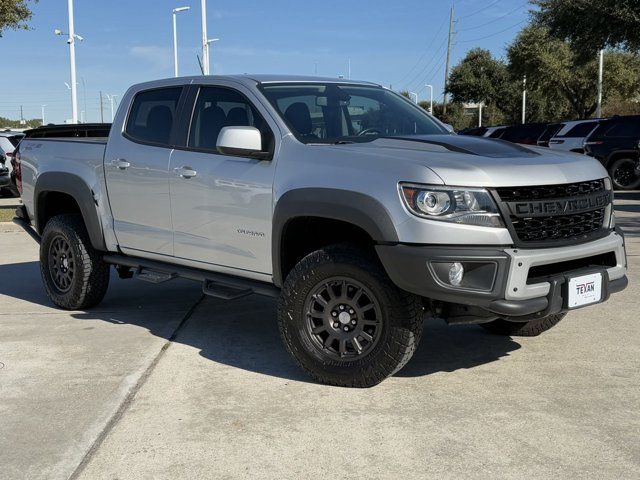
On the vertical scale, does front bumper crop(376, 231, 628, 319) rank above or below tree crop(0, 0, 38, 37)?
below

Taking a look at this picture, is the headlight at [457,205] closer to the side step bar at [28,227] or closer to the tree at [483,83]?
the side step bar at [28,227]

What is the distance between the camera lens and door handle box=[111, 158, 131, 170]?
18.8 feet

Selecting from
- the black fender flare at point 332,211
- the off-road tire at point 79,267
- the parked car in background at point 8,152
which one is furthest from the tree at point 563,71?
the black fender flare at point 332,211

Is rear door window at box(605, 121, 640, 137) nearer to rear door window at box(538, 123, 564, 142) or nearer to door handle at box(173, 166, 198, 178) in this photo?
rear door window at box(538, 123, 564, 142)

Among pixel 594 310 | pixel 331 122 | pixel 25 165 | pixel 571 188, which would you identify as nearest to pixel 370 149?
pixel 331 122

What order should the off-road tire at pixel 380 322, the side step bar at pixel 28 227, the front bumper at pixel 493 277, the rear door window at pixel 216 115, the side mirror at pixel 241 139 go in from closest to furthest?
the front bumper at pixel 493 277
the off-road tire at pixel 380 322
the side mirror at pixel 241 139
the rear door window at pixel 216 115
the side step bar at pixel 28 227

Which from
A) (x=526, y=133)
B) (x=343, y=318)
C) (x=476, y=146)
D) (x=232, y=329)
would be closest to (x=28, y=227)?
(x=232, y=329)

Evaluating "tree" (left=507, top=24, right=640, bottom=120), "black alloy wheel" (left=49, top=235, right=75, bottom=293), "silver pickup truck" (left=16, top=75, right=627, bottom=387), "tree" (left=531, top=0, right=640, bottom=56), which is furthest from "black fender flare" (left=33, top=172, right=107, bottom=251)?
"tree" (left=507, top=24, right=640, bottom=120)

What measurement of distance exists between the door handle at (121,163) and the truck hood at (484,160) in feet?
6.56

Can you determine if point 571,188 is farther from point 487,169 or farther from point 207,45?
point 207,45

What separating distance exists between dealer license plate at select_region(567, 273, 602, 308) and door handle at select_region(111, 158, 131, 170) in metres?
3.33

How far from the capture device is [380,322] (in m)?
4.21

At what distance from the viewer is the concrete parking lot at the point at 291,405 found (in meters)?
3.42

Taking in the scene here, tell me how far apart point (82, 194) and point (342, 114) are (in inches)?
92.7
